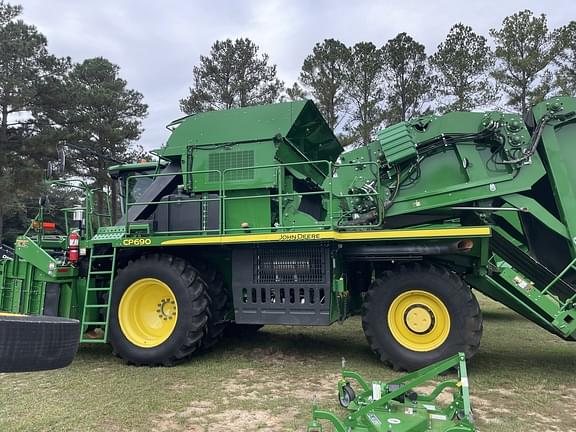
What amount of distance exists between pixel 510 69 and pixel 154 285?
23.9m

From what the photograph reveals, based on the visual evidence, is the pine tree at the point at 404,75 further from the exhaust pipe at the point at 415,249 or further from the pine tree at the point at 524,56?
the exhaust pipe at the point at 415,249

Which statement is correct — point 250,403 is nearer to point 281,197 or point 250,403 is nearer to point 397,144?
point 281,197

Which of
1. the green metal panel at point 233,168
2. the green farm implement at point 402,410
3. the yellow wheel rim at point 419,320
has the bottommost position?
the green farm implement at point 402,410

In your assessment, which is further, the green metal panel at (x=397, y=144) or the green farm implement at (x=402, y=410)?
the green metal panel at (x=397, y=144)

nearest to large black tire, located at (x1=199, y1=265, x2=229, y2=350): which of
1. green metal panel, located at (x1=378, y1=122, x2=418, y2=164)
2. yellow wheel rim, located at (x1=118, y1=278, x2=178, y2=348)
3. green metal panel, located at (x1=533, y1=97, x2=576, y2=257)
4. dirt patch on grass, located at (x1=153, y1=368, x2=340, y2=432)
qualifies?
yellow wheel rim, located at (x1=118, y1=278, x2=178, y2=348)

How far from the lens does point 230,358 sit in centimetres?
679

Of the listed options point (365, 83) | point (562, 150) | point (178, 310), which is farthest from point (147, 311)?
point (365, 83)

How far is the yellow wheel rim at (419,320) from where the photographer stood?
19.2 feet

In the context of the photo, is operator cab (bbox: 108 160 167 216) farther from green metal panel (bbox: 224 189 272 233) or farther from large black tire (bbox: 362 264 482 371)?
large black tire (bbox: 362 264 482 371)

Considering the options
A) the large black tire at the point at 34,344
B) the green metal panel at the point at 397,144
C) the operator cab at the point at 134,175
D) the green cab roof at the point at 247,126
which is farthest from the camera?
the operator cab at the point at 134,175

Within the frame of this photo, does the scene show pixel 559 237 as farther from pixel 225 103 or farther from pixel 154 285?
pixel 225 103

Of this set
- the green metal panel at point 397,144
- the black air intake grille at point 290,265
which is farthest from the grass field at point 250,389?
the green metal panel at point 397,144

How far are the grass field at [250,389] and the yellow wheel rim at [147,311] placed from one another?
0.48 meters

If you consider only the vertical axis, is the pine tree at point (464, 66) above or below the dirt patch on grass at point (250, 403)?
above
